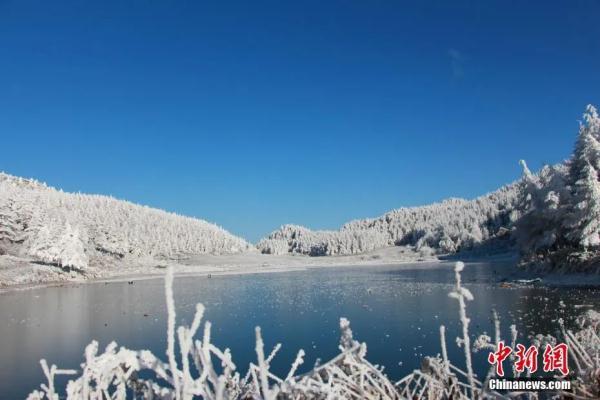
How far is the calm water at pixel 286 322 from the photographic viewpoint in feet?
70.0

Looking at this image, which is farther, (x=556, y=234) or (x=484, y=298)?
(x=556, y=234)

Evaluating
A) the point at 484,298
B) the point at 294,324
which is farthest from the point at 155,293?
the point at 484,298

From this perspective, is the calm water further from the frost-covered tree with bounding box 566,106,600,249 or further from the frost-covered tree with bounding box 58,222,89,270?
the frost-covered tree with bounding box 58,222,89,270

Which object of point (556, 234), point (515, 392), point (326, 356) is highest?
point (556, 234)

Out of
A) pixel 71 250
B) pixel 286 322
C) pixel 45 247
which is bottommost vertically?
pixel 286 322

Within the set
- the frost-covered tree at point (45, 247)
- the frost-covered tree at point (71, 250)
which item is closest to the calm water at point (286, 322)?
the frost-covered tree at point (45, 247)

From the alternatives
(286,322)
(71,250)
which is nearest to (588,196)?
(286,322)

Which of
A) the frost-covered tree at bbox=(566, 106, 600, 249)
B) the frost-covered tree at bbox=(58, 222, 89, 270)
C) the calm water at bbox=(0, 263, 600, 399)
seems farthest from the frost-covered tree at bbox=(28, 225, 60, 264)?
the frost-covered tree at bbox=(566, 106, 600, 249)

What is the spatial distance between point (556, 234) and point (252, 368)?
159 ft

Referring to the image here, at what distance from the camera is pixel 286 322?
30750 mm

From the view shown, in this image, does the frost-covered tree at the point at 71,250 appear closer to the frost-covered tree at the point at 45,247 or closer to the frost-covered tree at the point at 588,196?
the frost-covered tree at the point at 45,247

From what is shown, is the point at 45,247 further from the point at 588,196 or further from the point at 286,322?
the point at 588,196

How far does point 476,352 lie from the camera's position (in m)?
19.6

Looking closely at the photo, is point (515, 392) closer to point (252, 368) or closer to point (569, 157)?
point (252, 368)
